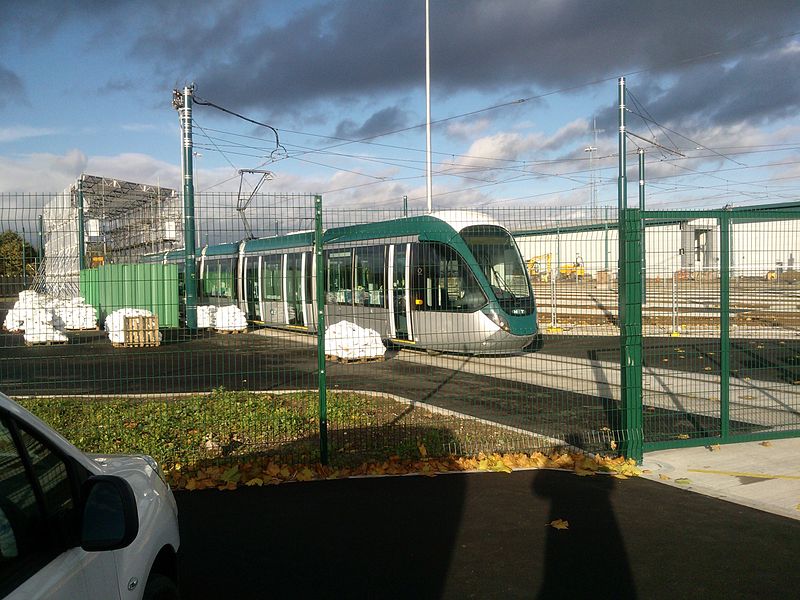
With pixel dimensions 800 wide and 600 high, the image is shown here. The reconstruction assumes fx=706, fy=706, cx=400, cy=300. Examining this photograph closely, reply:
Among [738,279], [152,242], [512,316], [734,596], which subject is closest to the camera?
[734,596]

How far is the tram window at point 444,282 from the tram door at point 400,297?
0.25 meters

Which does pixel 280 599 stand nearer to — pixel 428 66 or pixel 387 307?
pixel 387 307

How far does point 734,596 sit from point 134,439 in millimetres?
6603

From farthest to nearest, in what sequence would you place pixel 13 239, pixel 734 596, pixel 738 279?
pixel 738 279
pixel 13 239
pixel 734 596

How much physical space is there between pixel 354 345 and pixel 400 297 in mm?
4102

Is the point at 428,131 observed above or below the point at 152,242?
above

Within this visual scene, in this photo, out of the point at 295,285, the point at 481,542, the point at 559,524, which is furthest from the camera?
the point at 295,285

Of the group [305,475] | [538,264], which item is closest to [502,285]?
[538,264]

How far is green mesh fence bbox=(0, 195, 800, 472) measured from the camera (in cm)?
761

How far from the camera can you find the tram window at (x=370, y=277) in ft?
40.1

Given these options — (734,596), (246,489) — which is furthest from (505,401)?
(734,596)

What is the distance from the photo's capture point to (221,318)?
8.93m

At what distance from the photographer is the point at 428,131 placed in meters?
28.5

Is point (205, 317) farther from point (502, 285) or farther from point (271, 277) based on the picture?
point (271, 277)
